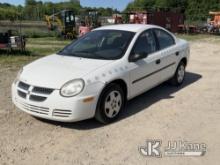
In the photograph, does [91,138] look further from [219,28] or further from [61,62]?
[219,28]

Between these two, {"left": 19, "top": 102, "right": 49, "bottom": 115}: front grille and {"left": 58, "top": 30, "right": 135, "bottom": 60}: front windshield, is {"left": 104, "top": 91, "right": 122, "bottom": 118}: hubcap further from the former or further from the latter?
{"left": 19, "top": 102, "right": 49, "bottom": 115}: front grille

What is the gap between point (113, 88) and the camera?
566 centimetres

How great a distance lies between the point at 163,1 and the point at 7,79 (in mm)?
84372

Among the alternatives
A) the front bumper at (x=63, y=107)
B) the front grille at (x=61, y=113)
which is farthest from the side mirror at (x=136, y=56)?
the front grille at (x=61, y=113)

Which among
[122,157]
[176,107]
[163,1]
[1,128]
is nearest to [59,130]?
[1,128]

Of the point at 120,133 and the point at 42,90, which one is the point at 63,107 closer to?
the point at 42,90

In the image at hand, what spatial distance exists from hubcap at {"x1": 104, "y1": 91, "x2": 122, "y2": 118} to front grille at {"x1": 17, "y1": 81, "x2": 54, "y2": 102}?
37.4 inches

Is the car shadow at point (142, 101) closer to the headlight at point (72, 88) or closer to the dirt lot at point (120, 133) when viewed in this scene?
the dirt lot at point (120, 133)

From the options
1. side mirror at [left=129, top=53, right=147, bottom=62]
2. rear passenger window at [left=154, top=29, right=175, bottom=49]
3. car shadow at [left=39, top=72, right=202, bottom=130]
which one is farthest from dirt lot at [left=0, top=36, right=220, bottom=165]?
rear passenger window at [left=154, top=29, right=175, bottom=49]

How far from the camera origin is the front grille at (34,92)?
5.20 meters

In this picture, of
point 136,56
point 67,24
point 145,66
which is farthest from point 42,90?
point 67,24

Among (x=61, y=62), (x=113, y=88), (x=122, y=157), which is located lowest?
(x=122, y=157)

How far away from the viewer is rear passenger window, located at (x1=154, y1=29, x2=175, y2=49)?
7.29 m

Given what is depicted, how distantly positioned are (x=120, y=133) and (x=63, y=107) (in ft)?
3.13
